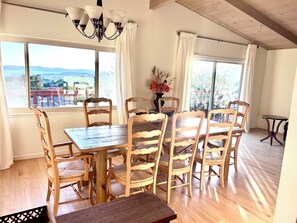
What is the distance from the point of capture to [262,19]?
184 inches

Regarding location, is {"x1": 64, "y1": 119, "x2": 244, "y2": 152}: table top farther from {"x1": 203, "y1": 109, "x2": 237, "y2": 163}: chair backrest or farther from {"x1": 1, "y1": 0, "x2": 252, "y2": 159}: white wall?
{"x1": 1, "y1": 0, "x2": 252, "y2": 159}: white wall

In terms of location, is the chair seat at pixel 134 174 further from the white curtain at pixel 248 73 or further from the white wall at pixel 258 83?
the white wall at pixel 258 83

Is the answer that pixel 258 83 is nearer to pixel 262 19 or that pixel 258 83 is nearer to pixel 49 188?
pixel 262 19

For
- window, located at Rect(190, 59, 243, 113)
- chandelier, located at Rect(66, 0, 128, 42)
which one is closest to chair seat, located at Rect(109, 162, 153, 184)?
chandelier, located at Rect(66, 0, 128, 42)

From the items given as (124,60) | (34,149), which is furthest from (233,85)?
(34,149)

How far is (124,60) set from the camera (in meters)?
4.25

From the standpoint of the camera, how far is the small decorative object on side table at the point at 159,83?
4.60 metres

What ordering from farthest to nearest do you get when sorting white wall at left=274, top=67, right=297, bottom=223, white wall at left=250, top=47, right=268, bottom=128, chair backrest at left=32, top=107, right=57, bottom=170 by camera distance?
white wall at left=250, top=47, right=268, bottom=128 < chair backrest at left=32, top=107, right=57, bottom=170 < white wall at left=274, top=67, right=297, bottom=223

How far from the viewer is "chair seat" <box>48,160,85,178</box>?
224 centimetres

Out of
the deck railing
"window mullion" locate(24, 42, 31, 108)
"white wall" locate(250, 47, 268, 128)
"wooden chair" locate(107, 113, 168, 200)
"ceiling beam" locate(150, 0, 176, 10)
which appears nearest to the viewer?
"wooden chair" locate(107, 113, 168, 200)

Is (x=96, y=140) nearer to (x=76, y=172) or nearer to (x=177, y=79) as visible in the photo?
(x=76, y=172)

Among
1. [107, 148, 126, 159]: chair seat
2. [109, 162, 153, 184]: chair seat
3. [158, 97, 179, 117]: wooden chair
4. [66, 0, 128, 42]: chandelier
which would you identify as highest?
[66, 0, 128, 42]: chandelier

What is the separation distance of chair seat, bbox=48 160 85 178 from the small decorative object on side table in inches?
98.2

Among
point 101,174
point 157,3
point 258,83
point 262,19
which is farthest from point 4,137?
point 258,83
